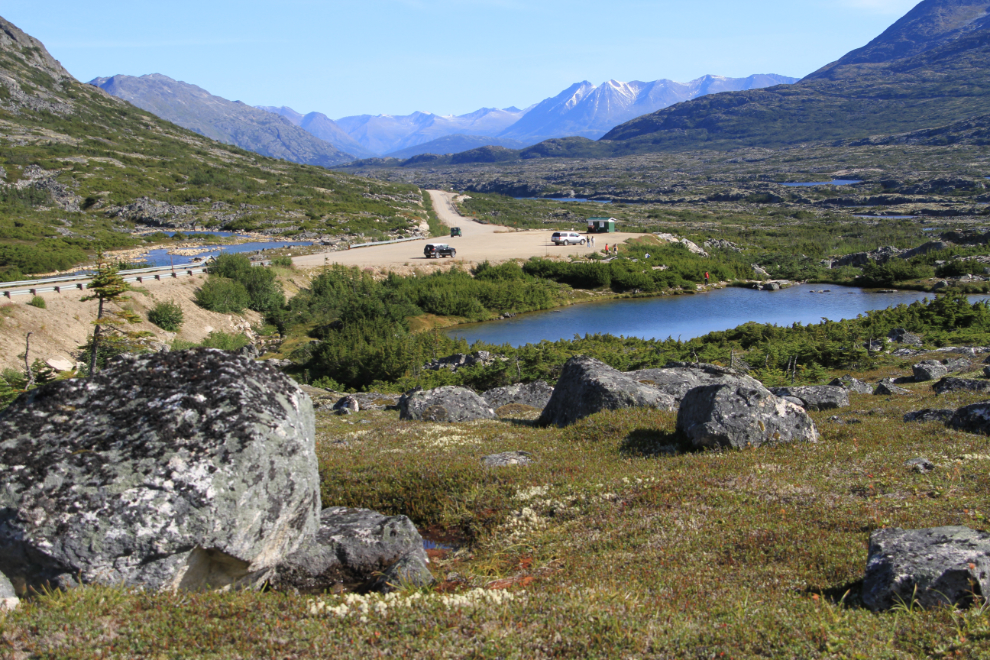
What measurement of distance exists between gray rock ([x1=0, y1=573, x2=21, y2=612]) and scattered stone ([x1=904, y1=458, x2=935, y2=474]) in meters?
11.8

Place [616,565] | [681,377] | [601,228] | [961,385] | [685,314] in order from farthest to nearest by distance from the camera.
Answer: [601,228], [685,314], [681,377], [961,385], [616,565]

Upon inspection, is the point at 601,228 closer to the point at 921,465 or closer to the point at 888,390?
the point at 888,390

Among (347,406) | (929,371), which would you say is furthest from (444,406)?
(929,371)

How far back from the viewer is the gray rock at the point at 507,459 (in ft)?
Answer: 38.7

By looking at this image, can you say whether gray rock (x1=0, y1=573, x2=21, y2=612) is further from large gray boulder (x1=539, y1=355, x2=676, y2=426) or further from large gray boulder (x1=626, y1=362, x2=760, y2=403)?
large gray boulder (x1=626, y1=362, x2=760, y2=403)

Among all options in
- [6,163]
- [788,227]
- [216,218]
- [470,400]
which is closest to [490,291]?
[470,400]

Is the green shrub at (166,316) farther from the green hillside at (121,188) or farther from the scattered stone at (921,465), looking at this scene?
the scattered stone at (921,465)

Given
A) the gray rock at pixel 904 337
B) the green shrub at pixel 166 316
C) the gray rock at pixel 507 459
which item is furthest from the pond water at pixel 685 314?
the gray rock at pixel 507 459

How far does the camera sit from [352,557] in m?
8.45

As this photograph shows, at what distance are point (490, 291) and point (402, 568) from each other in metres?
49.5

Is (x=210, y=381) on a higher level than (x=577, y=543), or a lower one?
higher

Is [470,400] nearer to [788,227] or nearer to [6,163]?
[788,227]

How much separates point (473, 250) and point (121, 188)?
6326 cm

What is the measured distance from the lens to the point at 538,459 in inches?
484
